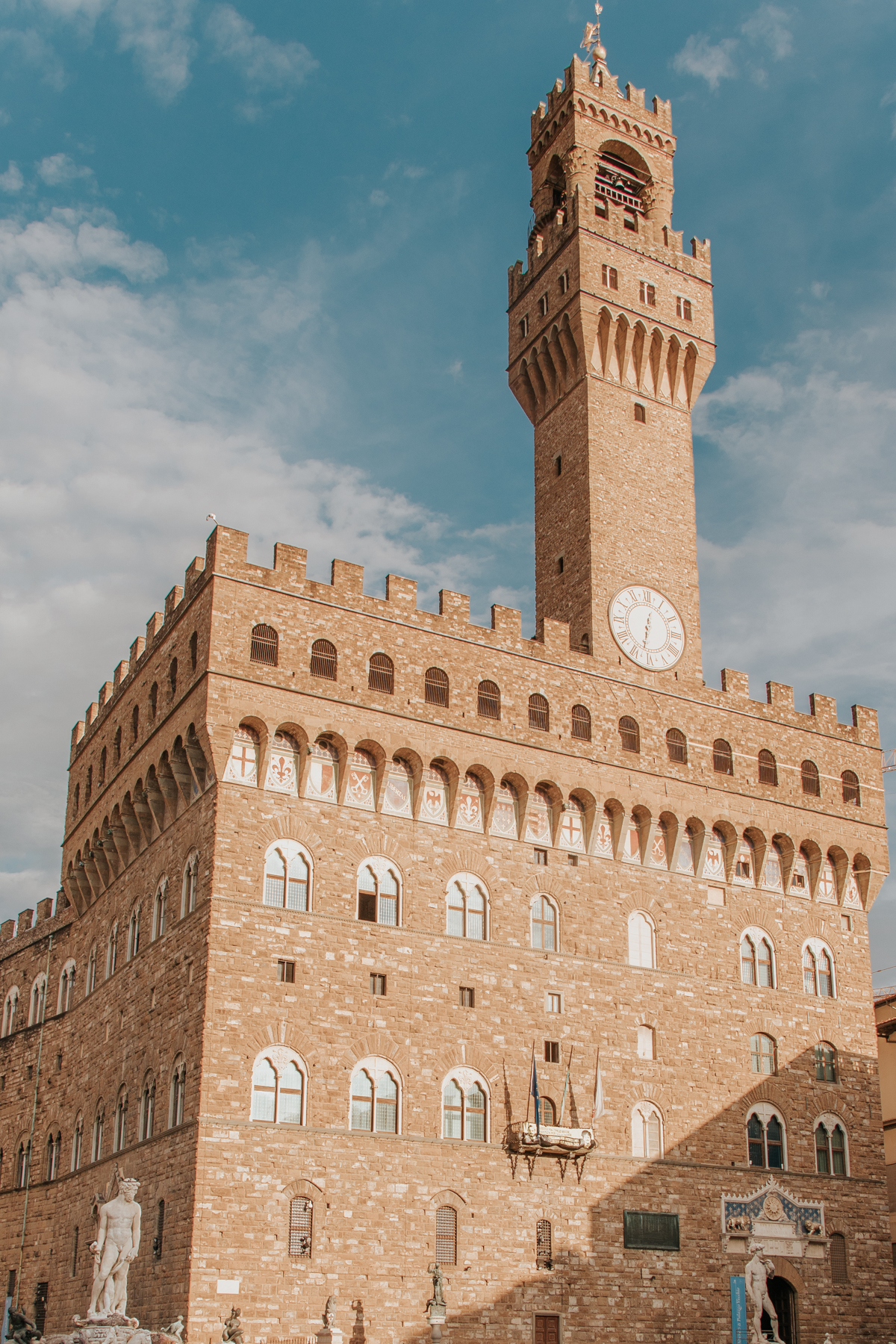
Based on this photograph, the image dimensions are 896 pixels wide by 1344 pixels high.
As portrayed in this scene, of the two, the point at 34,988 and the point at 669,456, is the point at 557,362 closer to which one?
the point at 669,456

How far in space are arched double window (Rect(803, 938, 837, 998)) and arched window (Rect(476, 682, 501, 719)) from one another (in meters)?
11.8

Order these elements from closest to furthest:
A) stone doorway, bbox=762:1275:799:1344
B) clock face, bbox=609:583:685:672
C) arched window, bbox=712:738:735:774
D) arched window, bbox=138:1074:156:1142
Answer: arched window, bbox=138:1074:156:1142 < stone doorway, bbox=762:1275:799:1344 < arched window, bbox=712:738:735:774 < clock face, bbox=609:583:685:672

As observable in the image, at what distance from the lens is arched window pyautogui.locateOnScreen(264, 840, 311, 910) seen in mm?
31625

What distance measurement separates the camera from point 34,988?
4603 centimetres

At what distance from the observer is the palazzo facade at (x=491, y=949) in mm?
30203


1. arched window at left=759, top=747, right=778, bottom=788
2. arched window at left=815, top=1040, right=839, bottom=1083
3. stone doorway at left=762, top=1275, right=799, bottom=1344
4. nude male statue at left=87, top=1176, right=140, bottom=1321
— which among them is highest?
arched window at left=759, top=747, right=778, bottom=788

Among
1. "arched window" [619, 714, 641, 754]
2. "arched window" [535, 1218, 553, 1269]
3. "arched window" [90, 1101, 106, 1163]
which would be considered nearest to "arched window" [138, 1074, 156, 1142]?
"arched window" [90, 1101, 106, 1163]

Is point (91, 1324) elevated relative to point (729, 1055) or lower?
lower

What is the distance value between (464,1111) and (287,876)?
690 cm

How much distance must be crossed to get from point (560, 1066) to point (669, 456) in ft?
64.0

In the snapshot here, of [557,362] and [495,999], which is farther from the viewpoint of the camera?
[557,362]

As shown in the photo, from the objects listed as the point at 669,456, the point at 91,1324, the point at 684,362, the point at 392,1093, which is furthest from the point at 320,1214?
the point at 684,362

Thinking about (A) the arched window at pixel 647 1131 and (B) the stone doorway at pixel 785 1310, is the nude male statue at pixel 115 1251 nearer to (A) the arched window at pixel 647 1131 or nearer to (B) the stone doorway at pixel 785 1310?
(A) the arched window at pixel 647 1131

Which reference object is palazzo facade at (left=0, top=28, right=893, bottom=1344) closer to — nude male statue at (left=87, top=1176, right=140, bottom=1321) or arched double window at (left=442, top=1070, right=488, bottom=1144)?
arched double window at (left=442, top=1070, right=488, bottom=1144)
